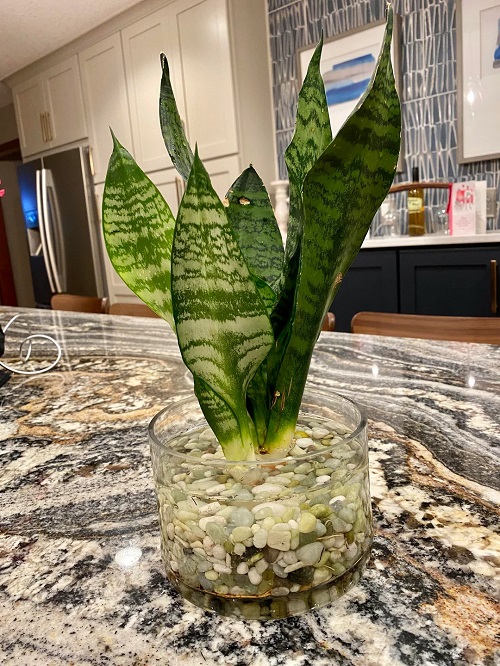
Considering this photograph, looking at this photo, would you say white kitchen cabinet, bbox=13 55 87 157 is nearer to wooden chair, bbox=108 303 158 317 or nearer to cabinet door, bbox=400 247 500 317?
wooden chair, bbox=108 303 158 317

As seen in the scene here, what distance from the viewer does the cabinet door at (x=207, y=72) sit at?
3.17m

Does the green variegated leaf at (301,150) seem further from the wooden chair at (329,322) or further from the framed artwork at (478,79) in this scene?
the framed artwork at (478,79)

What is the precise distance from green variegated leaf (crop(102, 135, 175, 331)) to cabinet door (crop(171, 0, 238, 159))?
3.05 meters

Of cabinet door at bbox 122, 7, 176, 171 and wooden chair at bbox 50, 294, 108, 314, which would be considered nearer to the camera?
→ wooden chair at bbox 50, 294, 108, 314

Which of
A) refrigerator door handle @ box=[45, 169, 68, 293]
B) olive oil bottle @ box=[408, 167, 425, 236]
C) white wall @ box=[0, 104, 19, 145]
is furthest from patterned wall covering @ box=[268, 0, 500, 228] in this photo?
white wall @ box=[0, 104, 19, 145]

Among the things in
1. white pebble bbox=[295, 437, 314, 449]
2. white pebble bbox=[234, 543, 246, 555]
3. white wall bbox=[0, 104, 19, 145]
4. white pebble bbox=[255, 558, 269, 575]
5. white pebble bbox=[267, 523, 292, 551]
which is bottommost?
white pebble bbox=[255, 558, 269, 575]

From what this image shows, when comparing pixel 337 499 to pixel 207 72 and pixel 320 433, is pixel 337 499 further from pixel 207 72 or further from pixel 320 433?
pixel 207 72

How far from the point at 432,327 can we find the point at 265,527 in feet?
3.19

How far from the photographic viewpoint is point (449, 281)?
234 centimetres

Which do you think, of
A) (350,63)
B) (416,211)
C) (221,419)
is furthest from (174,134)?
(350,63)

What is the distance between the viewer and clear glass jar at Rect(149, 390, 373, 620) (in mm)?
305

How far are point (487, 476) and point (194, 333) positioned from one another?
339 mm

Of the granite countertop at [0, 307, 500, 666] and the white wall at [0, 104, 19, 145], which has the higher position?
the white wall at [0, 104, 19, 145]

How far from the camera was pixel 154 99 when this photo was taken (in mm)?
3625
